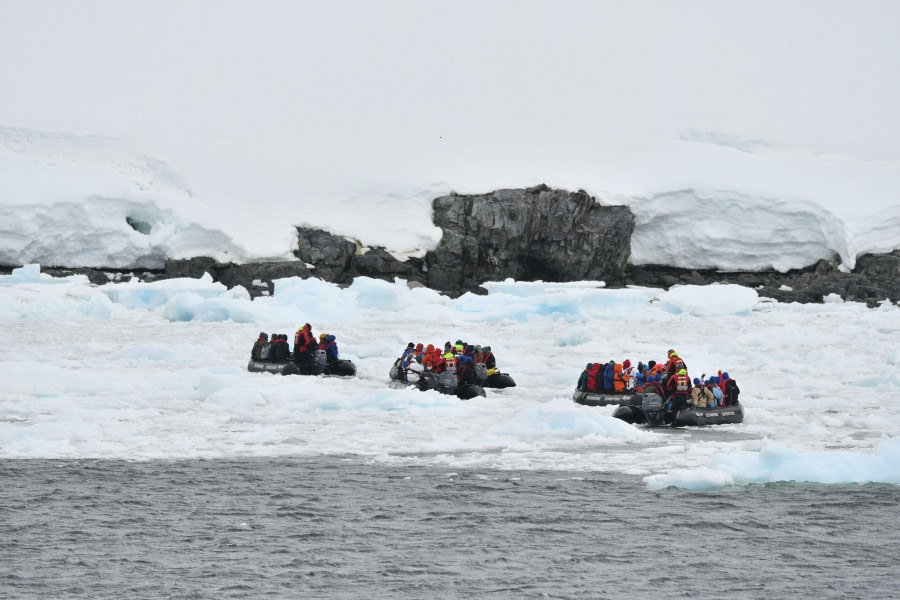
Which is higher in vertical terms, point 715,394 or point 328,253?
point 328,253

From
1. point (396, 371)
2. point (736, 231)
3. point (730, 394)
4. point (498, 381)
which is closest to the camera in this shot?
point (730, 394)

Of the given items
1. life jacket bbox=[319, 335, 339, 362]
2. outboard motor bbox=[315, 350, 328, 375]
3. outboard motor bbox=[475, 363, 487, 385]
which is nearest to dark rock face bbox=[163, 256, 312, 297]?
life jacket bbox=[319, 335, 339, 362]

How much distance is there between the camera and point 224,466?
→ 1478cm

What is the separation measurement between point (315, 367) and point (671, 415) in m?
8.33

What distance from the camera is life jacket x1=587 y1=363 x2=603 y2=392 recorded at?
65.2 ft

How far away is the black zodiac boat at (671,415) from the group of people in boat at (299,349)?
25.2 feet

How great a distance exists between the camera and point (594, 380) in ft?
65.3

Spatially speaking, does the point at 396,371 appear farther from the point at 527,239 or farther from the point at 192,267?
the point at 527,239

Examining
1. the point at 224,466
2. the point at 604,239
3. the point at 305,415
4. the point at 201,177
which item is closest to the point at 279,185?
the point at 201,177

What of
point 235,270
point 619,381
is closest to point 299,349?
point 619,381

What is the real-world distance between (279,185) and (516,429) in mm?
49141

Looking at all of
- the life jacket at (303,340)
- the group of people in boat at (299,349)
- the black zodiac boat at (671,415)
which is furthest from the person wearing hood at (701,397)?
the life jacket at (303,340)

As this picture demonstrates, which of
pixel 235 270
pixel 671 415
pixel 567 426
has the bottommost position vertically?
pixel 567 426

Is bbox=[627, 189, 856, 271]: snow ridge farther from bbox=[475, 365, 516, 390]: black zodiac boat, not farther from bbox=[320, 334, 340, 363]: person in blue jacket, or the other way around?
bbox=[475, 365, 516, 390]: black zodiac boat
